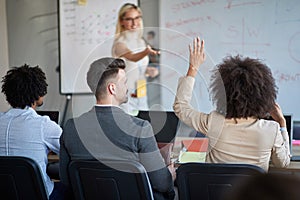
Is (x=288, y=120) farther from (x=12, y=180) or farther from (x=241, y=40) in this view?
(x=241, y=40)

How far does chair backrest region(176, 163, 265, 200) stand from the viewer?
1.66m

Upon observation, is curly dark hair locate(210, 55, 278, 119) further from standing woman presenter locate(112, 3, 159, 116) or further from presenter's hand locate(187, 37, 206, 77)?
standing woman presenter locate(112, 3, 159, 116)

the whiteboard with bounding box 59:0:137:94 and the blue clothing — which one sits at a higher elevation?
the whiteboard with bounding box 59:0:137:94

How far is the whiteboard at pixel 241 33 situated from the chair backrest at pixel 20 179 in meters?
2.10

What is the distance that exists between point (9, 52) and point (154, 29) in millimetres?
1517

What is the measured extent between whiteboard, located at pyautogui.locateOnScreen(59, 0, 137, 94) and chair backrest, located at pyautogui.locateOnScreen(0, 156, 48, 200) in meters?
2.36

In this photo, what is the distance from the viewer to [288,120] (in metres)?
2.34

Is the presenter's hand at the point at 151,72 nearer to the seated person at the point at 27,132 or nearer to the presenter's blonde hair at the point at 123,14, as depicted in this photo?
the presenter's blonde hair at the point at 123,14

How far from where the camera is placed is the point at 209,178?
5.67 feet

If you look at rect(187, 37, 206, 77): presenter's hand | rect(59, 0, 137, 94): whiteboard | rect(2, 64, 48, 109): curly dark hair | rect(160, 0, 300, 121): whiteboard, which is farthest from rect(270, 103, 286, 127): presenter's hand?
rect(59, 0, 137, 94): whiteboard

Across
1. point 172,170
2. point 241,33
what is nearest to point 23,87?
point 172,170

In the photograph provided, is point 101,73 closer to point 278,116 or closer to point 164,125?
point 164,125

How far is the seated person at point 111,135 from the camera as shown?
1.88 m

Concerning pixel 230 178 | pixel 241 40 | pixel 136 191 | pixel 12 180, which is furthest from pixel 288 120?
pixel 241 40
